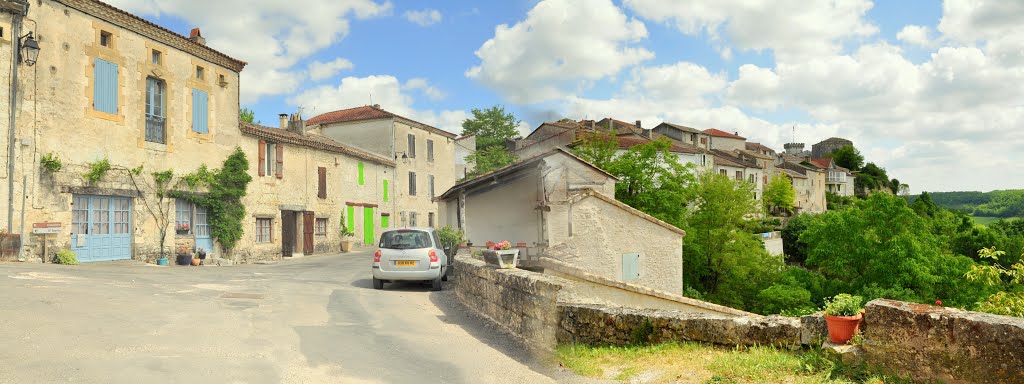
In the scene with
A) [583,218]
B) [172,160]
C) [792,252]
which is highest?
[172,160]

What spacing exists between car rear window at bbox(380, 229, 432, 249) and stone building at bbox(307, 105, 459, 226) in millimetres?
20627

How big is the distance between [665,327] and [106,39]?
20.4m

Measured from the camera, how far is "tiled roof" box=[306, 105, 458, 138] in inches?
1494

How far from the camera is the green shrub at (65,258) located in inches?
691

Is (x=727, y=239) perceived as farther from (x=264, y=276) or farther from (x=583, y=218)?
(x=264, y=276)

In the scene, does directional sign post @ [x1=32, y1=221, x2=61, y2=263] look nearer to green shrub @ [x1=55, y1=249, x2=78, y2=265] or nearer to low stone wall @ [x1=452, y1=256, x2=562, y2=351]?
green shrub @ [x1=55, y1=249, x2=78, y2=265]

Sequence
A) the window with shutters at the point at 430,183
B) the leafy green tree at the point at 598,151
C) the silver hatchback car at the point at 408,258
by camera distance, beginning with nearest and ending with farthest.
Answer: the silver hatchback car at the point at 408,258 < the leafy green tree at the point at 598,151 < the window with shutters at the point at 430,183

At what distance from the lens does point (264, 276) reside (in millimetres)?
17453

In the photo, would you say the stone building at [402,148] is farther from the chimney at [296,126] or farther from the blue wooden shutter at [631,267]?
the blue wooden shutter at [631,267]

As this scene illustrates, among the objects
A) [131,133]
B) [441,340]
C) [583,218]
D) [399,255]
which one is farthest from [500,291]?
[131,133]

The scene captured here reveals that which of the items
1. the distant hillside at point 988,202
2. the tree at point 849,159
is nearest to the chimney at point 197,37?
the tree at point 849,159

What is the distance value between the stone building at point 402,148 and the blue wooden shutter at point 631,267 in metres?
17.1

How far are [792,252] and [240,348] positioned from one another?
60963 mm

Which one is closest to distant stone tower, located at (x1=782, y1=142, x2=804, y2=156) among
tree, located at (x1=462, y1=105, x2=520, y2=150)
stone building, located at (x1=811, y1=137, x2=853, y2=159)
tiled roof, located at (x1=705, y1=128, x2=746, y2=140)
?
stone building, located at (x1=811, y1=137, x2=853, y2=159)
